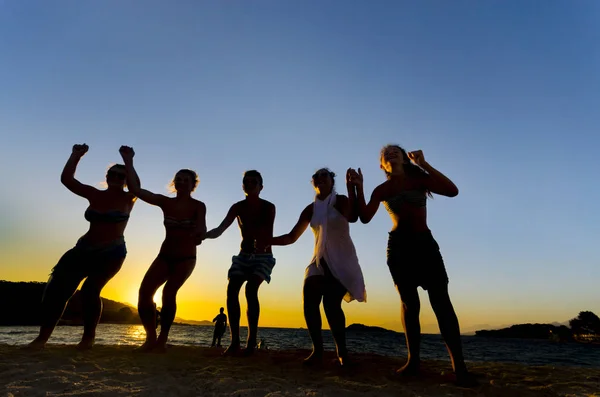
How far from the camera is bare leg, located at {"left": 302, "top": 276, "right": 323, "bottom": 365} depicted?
4.51 meters

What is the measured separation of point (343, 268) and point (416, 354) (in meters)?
1.23

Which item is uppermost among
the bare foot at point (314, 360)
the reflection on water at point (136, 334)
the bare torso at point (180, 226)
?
the bare torso at point (180, 226)

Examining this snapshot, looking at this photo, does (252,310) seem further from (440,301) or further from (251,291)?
(440,301)

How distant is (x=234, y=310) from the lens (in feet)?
17.2

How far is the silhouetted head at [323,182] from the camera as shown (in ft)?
16.6

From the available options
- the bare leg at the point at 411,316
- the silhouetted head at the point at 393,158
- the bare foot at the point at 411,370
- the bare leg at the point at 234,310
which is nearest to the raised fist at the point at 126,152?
the bare leg at the point at 234,310

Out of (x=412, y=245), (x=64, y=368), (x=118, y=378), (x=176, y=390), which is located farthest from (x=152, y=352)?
(x=412, y=245)

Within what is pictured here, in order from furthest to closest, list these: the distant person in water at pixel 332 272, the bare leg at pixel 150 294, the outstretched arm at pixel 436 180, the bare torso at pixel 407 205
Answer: the bare leg at pixel 150 294
the distant person in water at pixel 332 272
the bare torso at pixel 407 205
the outstretched arm at pixel 436 180

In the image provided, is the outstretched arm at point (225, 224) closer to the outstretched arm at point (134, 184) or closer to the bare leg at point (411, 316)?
the outstretched arm at point (134, 184)

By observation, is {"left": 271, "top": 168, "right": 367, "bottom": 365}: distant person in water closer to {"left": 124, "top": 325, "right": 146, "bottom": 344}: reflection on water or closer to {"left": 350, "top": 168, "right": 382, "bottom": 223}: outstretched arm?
{"left": 350, "top": 168, "right": 382, "bottom": 223}: outstretched arm

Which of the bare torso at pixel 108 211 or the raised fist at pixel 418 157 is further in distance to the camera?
the bare torso at pixel 108 211

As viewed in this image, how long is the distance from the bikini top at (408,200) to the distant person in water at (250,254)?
1.95m

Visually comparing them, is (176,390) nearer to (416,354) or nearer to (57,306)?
(416,354)

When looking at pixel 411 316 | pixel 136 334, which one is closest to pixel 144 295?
pixel 411 316
